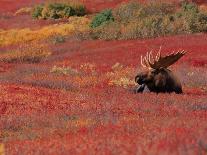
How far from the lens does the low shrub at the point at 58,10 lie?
Answer: 56.3 metres

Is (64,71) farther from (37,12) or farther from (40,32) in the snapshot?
(37,12)

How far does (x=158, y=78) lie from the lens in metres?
18.6

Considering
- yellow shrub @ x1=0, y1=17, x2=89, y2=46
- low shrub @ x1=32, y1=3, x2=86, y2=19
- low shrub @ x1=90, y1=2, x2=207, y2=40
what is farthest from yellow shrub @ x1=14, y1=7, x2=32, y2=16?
low shrub @ x1=90, y1=2, x2=207, y2=40

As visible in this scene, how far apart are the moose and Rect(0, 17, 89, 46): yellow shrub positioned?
25799mm

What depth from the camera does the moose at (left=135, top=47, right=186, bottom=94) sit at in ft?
60.8

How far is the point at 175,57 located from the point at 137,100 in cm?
410

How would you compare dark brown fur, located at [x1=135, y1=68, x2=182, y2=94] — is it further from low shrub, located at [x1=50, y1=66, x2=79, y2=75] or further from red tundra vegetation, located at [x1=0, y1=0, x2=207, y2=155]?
low shrub, located at [x1=50, y1=66, x2=79, y2=75]

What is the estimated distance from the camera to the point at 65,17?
57062 mm

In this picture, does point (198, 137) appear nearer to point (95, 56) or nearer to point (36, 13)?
point (95, 56)

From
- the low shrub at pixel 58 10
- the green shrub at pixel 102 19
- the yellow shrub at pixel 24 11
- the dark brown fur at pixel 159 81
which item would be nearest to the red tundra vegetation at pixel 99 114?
the dark brown fur at pixel 159 81

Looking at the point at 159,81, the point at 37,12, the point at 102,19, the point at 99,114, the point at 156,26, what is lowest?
the point at 37,12

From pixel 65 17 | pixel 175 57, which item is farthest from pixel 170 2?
pixel 175 57

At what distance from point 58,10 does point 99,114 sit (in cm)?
4566

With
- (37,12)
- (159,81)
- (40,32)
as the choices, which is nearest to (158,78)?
(159,81)
